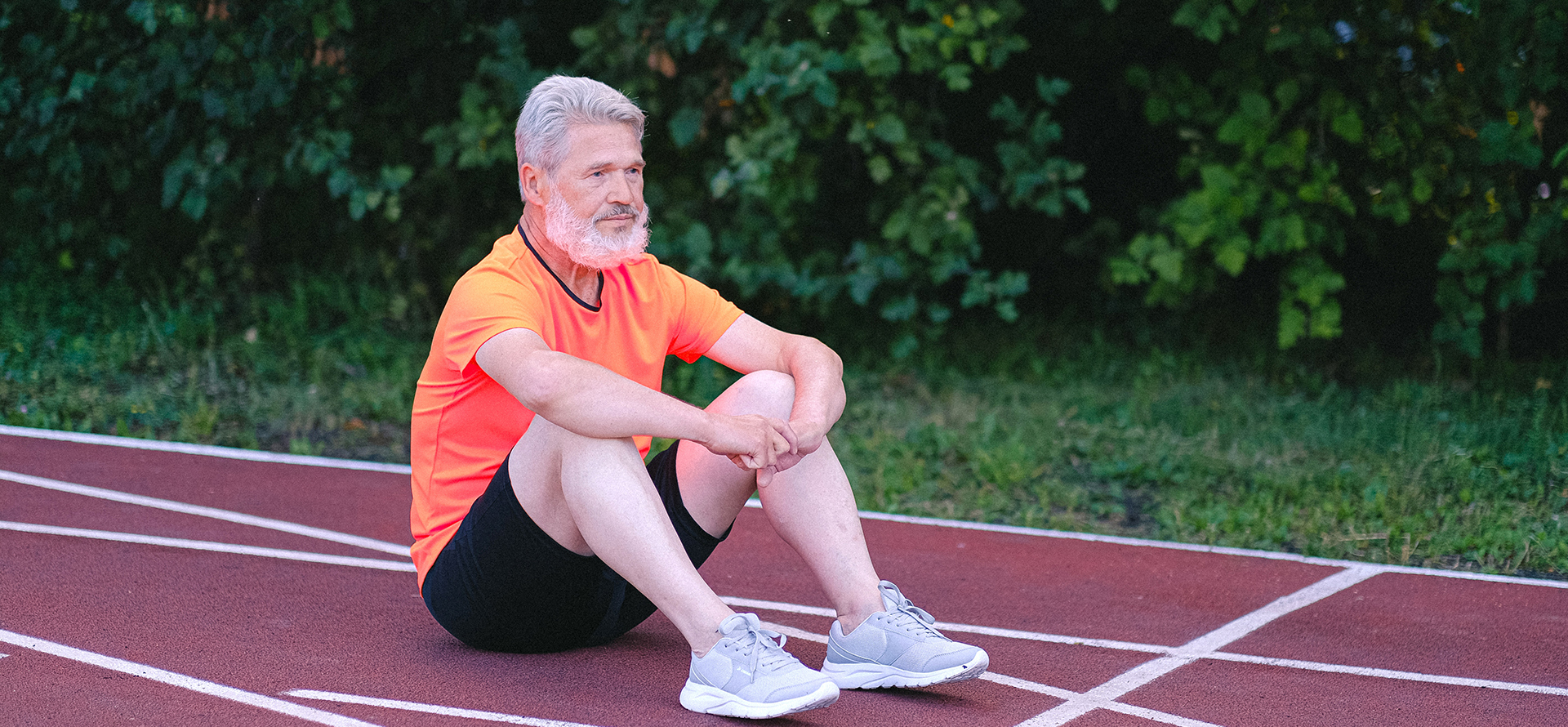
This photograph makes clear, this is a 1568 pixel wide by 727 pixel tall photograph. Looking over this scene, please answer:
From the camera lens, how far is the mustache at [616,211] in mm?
3172

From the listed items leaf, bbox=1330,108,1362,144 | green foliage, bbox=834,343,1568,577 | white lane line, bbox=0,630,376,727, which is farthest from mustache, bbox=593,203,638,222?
leaf, bbox=1330,108,1362,144

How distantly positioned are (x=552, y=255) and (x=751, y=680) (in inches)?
42.6

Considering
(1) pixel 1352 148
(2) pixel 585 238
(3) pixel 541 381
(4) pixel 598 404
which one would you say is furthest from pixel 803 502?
(1) pixel 1352 148

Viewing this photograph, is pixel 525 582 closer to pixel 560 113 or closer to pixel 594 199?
pixel 594 199

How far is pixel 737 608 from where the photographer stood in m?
4.15

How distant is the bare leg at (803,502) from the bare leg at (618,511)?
10.1 inches

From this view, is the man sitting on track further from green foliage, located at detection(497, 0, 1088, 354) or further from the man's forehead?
green foliage, located at detection(497, 0, 1088, 354)

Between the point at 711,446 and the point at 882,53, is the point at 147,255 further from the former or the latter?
the point at 711,446

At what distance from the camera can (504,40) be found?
7.43 meters

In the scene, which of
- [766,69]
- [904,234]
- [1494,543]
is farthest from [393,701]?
[904,234]

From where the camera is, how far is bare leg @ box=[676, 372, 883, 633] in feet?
10.5

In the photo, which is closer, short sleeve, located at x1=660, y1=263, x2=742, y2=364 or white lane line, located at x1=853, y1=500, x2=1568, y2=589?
short sleeve, located at x1=660, y1=263, x2=742, y2=364

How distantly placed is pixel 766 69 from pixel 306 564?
345 centimetres

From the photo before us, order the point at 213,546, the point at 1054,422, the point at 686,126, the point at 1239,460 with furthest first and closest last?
1. the point at 686,126
2. the point at 1054,422
3. the point at 1239,460
4. the point at 213,546
